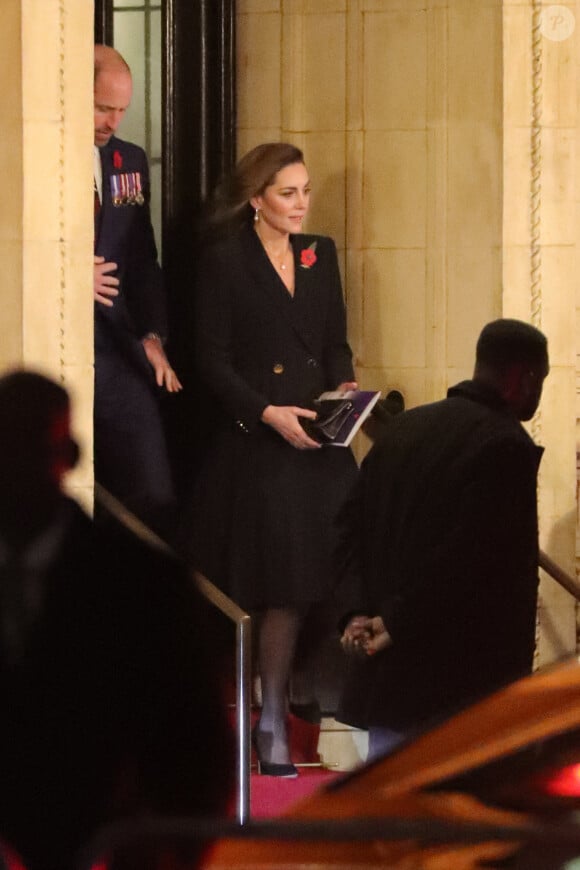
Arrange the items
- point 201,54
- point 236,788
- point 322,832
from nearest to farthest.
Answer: point 322,832 < point 236,788 < point 201,54

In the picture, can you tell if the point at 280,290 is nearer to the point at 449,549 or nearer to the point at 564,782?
the point at 449,549

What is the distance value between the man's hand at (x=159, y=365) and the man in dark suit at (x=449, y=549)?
7.08ft

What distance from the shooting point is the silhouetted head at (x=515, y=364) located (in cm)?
495

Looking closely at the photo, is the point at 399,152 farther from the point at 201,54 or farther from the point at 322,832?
the point at 322,832

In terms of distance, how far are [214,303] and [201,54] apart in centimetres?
148

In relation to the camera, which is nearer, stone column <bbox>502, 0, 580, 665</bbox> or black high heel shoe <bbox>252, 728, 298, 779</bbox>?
black high heel shoe <bbox>252, 728, 298, 779</bbox>

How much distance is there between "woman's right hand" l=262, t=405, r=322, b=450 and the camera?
7047 mm

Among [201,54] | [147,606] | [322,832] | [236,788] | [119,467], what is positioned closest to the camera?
[322,832]

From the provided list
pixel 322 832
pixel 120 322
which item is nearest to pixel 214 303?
pixel 120 322

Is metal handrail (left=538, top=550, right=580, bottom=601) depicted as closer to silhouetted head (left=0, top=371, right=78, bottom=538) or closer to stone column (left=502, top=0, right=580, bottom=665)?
stone column (left=502, top=0, right=580, bottom=665)

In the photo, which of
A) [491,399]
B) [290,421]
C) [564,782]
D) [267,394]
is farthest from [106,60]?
[564,782]

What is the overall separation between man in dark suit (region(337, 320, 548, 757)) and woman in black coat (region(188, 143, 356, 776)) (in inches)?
75.3

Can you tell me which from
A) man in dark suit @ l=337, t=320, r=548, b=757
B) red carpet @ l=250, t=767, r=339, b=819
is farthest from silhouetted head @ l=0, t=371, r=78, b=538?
red carpet @ l=250, t=767, r=339, b=819

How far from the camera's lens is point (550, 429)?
299 inches
